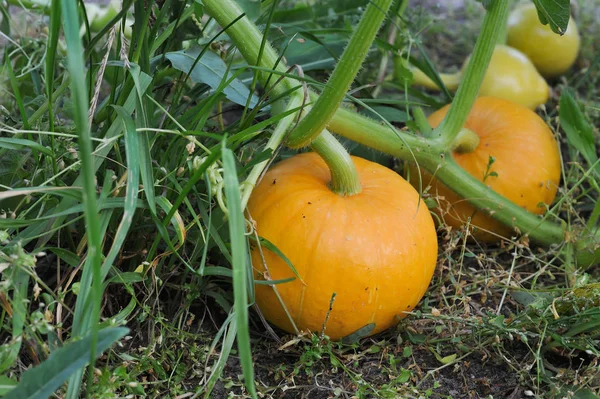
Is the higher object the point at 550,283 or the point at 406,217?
the point at 406,217

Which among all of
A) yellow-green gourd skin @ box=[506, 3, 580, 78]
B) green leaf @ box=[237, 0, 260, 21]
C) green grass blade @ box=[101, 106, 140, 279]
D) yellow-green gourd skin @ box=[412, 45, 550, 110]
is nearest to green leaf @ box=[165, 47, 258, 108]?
green leaf @ box=[237, 0, 260, 21]

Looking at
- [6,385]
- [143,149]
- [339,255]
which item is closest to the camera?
[6,385]

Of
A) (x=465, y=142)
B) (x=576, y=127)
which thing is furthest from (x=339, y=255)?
(x=576, y=127)

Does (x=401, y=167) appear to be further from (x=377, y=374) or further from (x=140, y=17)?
(x=140, y=17)

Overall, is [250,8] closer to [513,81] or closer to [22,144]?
[22,144]

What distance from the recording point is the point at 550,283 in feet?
5.78

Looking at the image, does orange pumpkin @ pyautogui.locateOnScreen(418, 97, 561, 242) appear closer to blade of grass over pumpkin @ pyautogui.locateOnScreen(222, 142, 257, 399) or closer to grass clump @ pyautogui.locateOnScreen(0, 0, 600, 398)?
grass clump @ pyautogui.locateOnScreen(0, 0, 600, 398)

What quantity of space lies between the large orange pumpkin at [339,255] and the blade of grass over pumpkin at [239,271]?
0.47 metres

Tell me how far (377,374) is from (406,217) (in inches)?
13.7

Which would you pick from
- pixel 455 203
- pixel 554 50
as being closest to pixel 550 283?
pixel 455 203

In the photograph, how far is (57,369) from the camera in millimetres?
928

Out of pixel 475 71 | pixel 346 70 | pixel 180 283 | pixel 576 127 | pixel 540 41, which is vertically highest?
pixel 346 70

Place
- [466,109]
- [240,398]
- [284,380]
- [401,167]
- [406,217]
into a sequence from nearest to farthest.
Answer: [240,398] → [284,380] → [406,217] → [466,109] → [401,167]

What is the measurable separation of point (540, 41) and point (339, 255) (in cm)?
151
